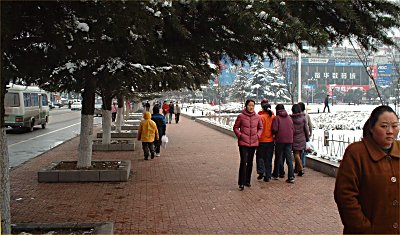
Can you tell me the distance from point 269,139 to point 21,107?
58.8ft

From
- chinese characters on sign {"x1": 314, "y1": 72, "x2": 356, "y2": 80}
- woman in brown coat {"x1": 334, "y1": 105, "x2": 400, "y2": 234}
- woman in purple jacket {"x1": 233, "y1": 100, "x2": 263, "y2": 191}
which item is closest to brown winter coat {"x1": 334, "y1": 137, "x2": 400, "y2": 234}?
woman in brown coat {"x1": 334, "y1": 105, "x2": 400, "y2": 234}

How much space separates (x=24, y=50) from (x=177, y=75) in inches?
215

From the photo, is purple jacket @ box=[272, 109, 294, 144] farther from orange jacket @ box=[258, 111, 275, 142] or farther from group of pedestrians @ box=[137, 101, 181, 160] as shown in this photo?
group of pedestrians @ box=[137, 101, 181, 160]

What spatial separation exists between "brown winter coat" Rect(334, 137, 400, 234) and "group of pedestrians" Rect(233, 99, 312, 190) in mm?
5318

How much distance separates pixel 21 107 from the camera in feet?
78.3

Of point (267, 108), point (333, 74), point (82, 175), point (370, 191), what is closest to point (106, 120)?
point (82, 175)

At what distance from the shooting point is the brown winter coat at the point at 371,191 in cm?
328

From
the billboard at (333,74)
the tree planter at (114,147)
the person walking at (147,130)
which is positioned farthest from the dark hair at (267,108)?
the billboard at (333,74)

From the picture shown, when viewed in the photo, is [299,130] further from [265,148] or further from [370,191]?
[370,191]

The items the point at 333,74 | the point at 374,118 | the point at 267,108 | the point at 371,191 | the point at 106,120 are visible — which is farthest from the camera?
the point at 333,74

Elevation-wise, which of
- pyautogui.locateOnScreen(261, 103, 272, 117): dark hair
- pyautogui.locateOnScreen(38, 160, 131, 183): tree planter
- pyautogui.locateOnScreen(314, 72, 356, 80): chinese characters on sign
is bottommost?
pyautogui.locateOnScreen(38, 160, 131, 183): tree planter

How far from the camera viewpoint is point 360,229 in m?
3.28

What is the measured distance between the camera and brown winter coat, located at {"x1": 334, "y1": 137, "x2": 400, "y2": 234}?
328 cm

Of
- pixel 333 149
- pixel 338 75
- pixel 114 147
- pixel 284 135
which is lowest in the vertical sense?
pixel 114 147
